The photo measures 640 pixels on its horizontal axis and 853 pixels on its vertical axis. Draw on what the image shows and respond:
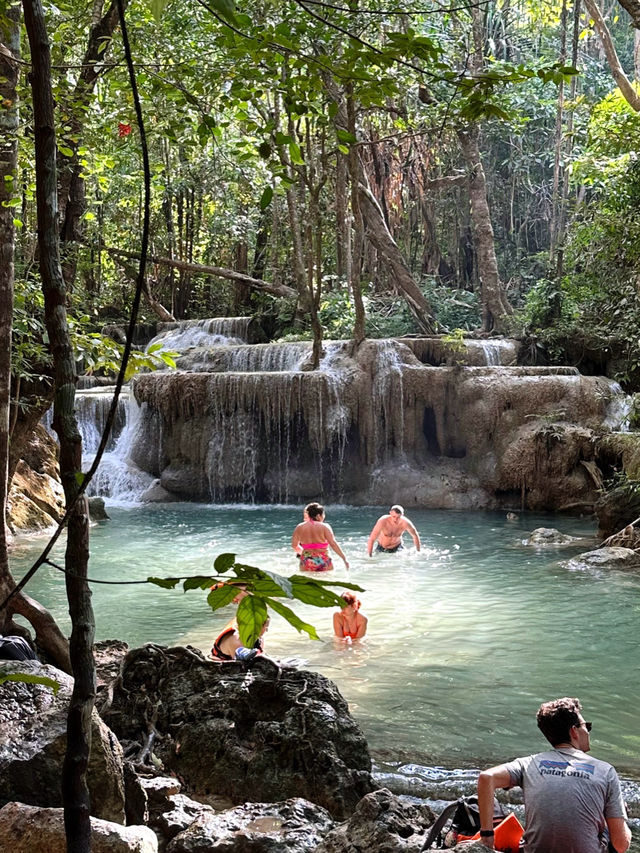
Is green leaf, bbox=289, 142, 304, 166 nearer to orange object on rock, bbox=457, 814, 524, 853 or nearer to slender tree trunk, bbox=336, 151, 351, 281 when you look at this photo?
orange object on rock, bbox=457, 814, 524, 853

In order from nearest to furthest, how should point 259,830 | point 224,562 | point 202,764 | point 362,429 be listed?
point 224,562 < point 259,830 < point 202,764 < point 362,429

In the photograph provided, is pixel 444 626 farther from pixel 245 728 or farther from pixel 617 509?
pixel 617 509

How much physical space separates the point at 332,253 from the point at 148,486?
12105 mm

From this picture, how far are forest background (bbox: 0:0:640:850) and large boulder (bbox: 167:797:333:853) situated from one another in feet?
7.06

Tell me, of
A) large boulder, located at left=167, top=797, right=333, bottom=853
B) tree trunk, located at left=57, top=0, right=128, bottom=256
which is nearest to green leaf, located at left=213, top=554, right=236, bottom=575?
large boulder, located at left=167, top=797, right=333, bottom=853

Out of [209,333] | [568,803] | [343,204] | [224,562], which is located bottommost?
[568,803]

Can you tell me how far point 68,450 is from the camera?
186cm

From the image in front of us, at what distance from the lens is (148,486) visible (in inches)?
802

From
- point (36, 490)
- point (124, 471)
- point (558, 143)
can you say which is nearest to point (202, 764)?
point (36, 490)

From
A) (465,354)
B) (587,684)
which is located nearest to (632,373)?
(465,354)

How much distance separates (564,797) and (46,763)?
228 centimetres

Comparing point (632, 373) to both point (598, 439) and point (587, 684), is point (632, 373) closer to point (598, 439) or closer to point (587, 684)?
point (598, 439)

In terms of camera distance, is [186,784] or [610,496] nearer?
[186,784]

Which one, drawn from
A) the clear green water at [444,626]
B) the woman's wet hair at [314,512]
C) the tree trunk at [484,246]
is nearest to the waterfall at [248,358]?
the tree trunk at [484,246]
